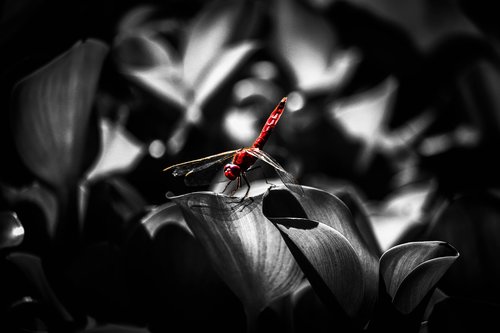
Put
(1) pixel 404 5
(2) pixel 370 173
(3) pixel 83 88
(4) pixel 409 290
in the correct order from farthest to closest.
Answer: (1) pixel 404 5 → (2) pixel 370 173 → (3) pixel 83 88 → (4) pixel 409 290

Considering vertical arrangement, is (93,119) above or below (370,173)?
above

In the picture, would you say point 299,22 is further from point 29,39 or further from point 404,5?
point 29,39

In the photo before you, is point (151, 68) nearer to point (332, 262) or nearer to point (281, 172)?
point (281, 172)

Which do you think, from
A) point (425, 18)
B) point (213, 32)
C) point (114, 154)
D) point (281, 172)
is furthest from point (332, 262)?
point (425, 18)

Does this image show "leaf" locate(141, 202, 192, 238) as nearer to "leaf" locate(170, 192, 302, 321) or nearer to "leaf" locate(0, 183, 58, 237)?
"leaf" locate(170, 192, 302, 321)

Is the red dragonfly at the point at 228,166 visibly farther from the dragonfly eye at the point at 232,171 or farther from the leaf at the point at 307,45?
the leaf at the point at 307,45

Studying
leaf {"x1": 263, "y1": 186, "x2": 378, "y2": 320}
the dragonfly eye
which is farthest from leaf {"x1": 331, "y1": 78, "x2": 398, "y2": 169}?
leaf {"x1": 263, "y1": 186, "x2": 378, "y2": 320}

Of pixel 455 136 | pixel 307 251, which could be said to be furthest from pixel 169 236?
pixel 455 136
